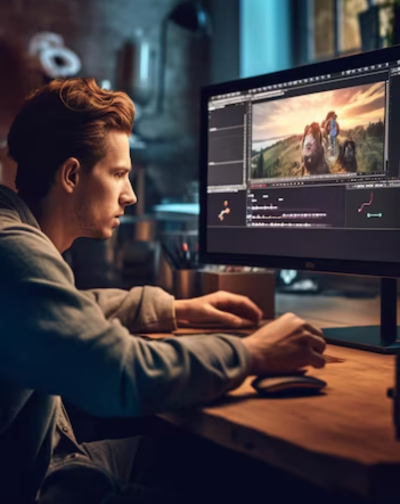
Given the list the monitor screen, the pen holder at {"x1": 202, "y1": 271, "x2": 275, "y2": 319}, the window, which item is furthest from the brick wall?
the pen holder at {"x1": 202, "y1": 271, "x2": 275, "y2": 319}

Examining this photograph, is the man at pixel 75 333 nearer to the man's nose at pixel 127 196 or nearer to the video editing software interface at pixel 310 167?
the man's nose at pixel 127 196

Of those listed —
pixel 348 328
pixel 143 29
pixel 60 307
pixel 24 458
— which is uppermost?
pixel 143 29

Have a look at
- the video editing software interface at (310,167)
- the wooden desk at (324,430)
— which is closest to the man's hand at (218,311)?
the video editing software interface at (310,167)

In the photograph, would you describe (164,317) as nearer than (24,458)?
No

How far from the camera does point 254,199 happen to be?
1519 mm

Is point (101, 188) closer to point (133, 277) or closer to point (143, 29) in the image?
point (133, 277)

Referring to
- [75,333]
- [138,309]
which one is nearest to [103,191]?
[138,309]

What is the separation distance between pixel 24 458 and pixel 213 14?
3.96 metres

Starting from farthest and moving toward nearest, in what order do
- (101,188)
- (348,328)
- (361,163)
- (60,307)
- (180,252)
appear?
(180,252) → (348,328) → (361,163) → (101,188) → (60,307)

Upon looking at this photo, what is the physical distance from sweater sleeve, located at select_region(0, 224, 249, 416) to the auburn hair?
11.1 inches

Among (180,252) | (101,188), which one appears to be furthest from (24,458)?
(180,252)

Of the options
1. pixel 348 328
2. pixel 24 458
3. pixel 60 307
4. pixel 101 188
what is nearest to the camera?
pixel 60 307

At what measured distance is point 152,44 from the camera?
4.33 metres

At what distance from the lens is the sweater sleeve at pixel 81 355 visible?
788 mm
